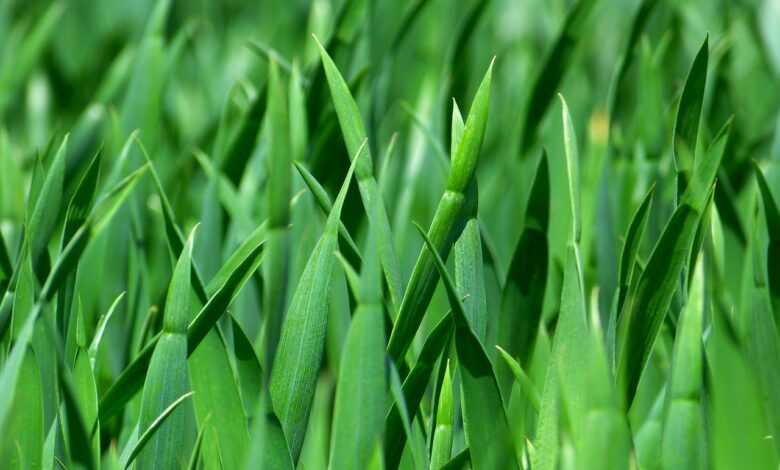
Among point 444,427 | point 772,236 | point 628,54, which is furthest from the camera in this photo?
point 628,54

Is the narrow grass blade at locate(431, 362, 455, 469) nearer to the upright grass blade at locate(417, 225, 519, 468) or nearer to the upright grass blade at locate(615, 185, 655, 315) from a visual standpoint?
the upright grass blade at locate(417, 225, 519, 468)

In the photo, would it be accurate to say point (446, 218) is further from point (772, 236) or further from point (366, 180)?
point (772, 236)

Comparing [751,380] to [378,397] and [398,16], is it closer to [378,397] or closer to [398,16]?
[378,397]

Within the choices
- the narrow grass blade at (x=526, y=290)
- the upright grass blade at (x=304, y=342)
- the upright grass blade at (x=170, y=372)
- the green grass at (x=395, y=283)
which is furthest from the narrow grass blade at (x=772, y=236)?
the upright grass blade at (x=170, y=372)

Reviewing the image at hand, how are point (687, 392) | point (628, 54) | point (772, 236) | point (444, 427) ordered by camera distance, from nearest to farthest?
point (687, 392)
point (444, 427)
point (772, 236)
point (628, 54)

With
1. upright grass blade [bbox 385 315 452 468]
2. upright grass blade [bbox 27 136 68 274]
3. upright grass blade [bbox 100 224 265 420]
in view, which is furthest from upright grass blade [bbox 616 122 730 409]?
upright grass blade [bbox 27 136 68 274]

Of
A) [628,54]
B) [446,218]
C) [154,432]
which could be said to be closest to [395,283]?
[446,218]

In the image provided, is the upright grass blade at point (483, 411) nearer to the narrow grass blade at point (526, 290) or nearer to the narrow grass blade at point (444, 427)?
the narrow grass blade at point (444, 427)

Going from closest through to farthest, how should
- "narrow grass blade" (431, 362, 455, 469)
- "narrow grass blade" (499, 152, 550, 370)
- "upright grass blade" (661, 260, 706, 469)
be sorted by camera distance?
"upright grass blade" (661, 260, 706, 469) < "narrow grass blade" (431, 362, 455, 469) < "narrow grass blade" (499, 152, 550, 370)
